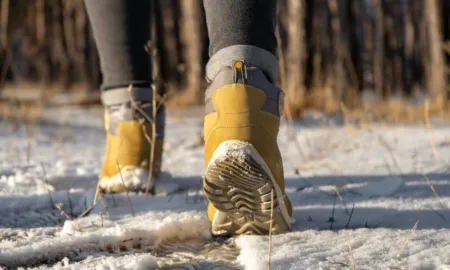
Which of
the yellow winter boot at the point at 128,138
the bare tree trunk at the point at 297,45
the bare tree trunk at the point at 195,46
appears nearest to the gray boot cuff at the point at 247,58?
the yellow winter boot at the point at 128,138

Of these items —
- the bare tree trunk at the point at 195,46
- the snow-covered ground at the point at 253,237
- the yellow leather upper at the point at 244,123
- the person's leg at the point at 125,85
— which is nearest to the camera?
the snow-covered ground at the point at 253,237

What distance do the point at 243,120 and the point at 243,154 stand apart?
0.10 metres

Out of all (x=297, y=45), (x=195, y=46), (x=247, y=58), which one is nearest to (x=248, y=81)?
(x=247, y=58)

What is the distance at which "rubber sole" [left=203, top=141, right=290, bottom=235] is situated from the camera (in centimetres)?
100

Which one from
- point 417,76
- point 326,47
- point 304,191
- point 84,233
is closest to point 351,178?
Result: point 304,191

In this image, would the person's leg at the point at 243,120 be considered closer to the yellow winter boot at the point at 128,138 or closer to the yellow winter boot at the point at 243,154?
the yellow winter boot at the point at 243,154

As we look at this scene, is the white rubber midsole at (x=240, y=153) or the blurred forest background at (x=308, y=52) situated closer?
the white rubber midsole at (x=240, y=153)

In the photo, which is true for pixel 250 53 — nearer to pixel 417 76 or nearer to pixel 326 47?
pixel 326 47

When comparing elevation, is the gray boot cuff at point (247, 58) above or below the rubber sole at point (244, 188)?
above

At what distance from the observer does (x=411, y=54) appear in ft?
65.2

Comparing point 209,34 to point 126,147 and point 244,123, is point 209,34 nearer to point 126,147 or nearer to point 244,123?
point 244,123

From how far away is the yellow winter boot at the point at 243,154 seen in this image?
101 centimetres

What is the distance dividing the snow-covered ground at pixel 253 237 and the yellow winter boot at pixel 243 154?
0.05 meters

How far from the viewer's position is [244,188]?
40.3 inches
